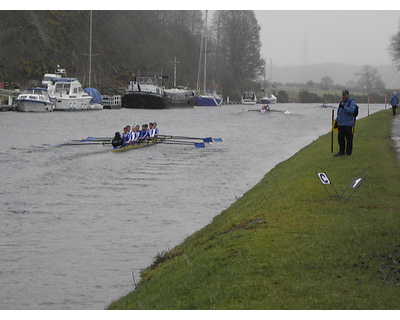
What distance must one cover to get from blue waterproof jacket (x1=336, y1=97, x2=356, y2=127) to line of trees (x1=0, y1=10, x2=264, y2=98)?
231 feet

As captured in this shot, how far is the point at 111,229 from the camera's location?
62.6 feet

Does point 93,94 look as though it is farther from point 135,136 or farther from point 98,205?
point 98,205

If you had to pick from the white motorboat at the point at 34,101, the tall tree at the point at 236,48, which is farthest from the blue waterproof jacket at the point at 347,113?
the tall tree at the point at 236,48

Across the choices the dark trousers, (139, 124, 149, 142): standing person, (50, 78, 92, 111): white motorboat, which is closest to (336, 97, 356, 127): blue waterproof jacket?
the dark trousers

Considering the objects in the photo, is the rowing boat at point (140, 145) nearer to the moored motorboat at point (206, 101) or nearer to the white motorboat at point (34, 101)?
the white motorboat at point (34, 101)

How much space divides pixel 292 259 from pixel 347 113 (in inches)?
493

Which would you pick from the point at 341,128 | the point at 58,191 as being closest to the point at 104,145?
the point at 58,191

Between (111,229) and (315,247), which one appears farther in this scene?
(111,229)

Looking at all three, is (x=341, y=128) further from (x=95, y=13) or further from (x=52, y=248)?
(x=95, y=13)

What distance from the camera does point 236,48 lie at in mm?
148250

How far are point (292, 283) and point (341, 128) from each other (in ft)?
46.1

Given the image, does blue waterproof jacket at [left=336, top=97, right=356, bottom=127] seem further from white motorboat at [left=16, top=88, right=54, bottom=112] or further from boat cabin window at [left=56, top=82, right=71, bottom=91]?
boat cabin window at [left=56, top=82, right=71, bottom=91]

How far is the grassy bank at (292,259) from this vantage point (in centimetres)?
936

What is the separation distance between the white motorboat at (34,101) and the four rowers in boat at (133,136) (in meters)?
34.0
